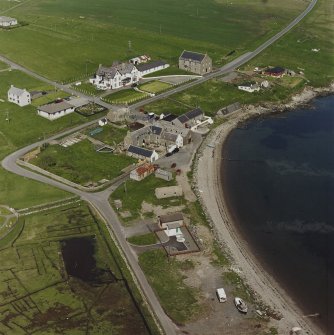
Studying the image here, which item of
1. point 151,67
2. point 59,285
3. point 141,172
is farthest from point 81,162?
point 151,67

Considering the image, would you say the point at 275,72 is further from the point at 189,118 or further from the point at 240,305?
the point at 240,305

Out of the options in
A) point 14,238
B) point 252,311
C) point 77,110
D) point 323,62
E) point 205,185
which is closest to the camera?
point 252,311

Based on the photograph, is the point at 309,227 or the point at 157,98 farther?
the point at 157,98

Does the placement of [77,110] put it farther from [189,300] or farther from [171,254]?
[189,300]

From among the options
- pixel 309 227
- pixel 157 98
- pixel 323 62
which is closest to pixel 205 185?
pixel 309 227

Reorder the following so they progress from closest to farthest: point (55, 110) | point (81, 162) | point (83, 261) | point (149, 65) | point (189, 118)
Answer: point (83, 261), point (81, 162), point (189, 118), point (55, 110), point (149, 65)

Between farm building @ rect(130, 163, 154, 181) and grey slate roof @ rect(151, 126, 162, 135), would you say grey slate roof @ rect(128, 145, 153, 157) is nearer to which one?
farm building @ rect(130, 163, 154, 181)
